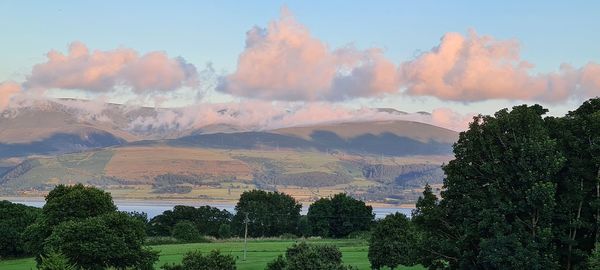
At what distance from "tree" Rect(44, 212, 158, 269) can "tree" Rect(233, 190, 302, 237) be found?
10242cm

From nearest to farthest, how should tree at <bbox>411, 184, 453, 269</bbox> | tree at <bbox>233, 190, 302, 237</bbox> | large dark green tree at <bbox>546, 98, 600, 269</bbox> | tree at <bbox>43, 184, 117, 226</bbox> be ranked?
large dark green tree at <bbox>546, 98, 600, 269</bbox>, tree at <bbox>411, 184, 453, 269</bbox>, tree at <bbox>43, 184, 117, 226</bbox>, tree at <bbox>233, 190, 302, 237</bbox>

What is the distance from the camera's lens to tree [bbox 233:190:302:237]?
164750 mm

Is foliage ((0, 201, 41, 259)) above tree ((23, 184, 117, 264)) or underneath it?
underneath

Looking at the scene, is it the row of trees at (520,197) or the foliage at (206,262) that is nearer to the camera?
the row of trees at (520,197)

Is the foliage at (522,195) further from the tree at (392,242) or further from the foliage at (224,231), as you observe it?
the foliage at (224,231)

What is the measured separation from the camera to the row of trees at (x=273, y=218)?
505 ft

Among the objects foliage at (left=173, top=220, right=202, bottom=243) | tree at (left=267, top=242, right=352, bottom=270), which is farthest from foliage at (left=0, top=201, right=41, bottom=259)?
tree at (left=267, top=242, right=352, bottom=270)

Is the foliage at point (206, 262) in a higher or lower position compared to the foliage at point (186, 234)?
higher

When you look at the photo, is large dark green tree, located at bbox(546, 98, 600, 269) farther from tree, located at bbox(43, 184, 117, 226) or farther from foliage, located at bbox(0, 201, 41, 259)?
foliage, located at bbox(0, 201, 41, 259)

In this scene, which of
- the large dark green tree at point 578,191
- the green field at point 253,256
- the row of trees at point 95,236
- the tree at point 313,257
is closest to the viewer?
the tree at point 313,257

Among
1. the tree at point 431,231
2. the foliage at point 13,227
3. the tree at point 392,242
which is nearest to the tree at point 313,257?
the tree at point 431,231

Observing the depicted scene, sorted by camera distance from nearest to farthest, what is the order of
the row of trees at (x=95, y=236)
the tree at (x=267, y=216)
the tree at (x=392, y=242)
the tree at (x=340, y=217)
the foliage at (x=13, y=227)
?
the row of trees at (x=95, y=236)
the tree at (x=392, y=242)
the foliage at (x=13, y=227)
the tree at (x=340, y=217)
the tree at (x=267, y=216)

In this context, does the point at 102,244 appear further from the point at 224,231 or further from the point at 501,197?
the point at 224,231

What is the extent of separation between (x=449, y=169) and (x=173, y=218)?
117600 millimetres
